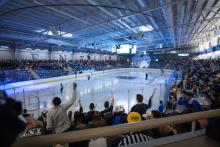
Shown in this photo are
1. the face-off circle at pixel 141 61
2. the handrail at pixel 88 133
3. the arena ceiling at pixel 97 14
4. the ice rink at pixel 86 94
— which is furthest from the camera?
the face-off circle at pixel 141 61

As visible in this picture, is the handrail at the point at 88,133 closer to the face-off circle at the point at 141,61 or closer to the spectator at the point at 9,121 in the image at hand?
the spectator at the point at 9,121

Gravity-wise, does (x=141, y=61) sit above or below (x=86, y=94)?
above

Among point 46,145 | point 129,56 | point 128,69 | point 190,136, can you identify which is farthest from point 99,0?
point 129,56

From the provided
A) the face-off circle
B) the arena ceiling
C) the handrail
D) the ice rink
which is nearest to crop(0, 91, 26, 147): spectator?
the handrail

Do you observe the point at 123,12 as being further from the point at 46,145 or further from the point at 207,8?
the point at 46,145

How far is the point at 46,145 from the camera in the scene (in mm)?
1129

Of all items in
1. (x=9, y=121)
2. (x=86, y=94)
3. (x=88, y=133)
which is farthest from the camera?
(x=86, y=94)

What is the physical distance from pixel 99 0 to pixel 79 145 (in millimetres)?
7300

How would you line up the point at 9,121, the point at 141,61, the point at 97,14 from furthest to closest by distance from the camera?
the point at 141,61
the point at 97,14
the point at 9,121

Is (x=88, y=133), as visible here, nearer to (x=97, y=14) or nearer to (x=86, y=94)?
(x=97, y=14)

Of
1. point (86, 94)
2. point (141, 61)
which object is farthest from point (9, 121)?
point (141, 61)

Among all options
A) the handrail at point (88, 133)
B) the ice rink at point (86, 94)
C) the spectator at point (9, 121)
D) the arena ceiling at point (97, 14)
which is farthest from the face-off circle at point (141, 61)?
the spectator at point (9, 121)

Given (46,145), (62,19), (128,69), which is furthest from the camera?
(128,69)

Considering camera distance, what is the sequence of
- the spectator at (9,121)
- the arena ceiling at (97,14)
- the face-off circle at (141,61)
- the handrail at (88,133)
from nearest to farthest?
the spectator at (9,121) < the handrail at (88,133) < the arena ceiling at (97,14) < the face-off circle at (141,61)
